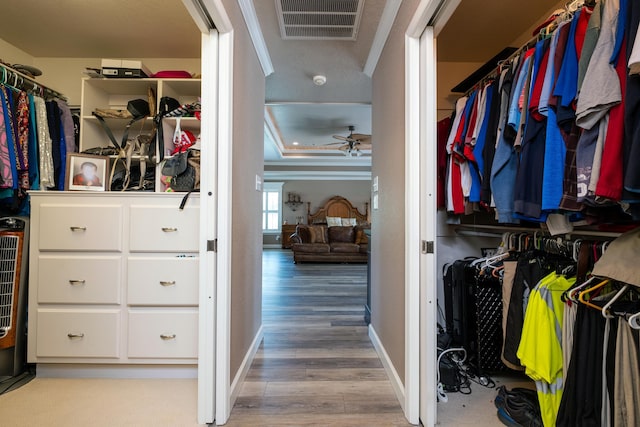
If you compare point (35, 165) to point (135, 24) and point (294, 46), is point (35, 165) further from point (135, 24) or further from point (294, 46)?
point (294, 46)

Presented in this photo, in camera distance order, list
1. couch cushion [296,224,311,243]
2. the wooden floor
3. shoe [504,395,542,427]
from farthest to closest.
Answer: couch cushion [296,224,311,243] → the wooden floor → shoe [504,395,542,427]

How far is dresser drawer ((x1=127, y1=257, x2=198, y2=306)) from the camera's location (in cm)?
187

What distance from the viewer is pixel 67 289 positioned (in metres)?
1.85

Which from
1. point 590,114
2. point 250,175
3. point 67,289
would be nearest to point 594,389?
point 590,114

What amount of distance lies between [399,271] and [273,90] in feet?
7.64

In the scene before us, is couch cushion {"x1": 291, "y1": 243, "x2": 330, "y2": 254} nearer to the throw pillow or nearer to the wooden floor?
the throw pillow

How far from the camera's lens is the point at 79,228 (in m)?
1.86

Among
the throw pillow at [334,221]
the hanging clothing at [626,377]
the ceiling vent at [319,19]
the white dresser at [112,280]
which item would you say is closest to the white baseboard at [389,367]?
the hanging clothing at [626,377]

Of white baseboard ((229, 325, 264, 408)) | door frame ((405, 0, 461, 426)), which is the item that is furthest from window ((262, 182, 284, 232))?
door frame ((405, 0, 461, 426))

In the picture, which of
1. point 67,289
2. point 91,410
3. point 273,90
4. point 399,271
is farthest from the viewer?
point 273,90

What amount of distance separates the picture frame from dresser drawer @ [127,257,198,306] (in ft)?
2.04

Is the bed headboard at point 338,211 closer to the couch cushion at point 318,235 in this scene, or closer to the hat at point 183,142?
the couch cushion at point 318,235

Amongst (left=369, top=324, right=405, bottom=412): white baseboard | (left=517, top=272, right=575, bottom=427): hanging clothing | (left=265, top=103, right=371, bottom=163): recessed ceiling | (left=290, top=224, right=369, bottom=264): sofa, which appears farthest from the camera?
(left=290, top=224, right=369, bottom=264): sofa

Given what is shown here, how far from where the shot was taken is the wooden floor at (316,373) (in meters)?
1.51
